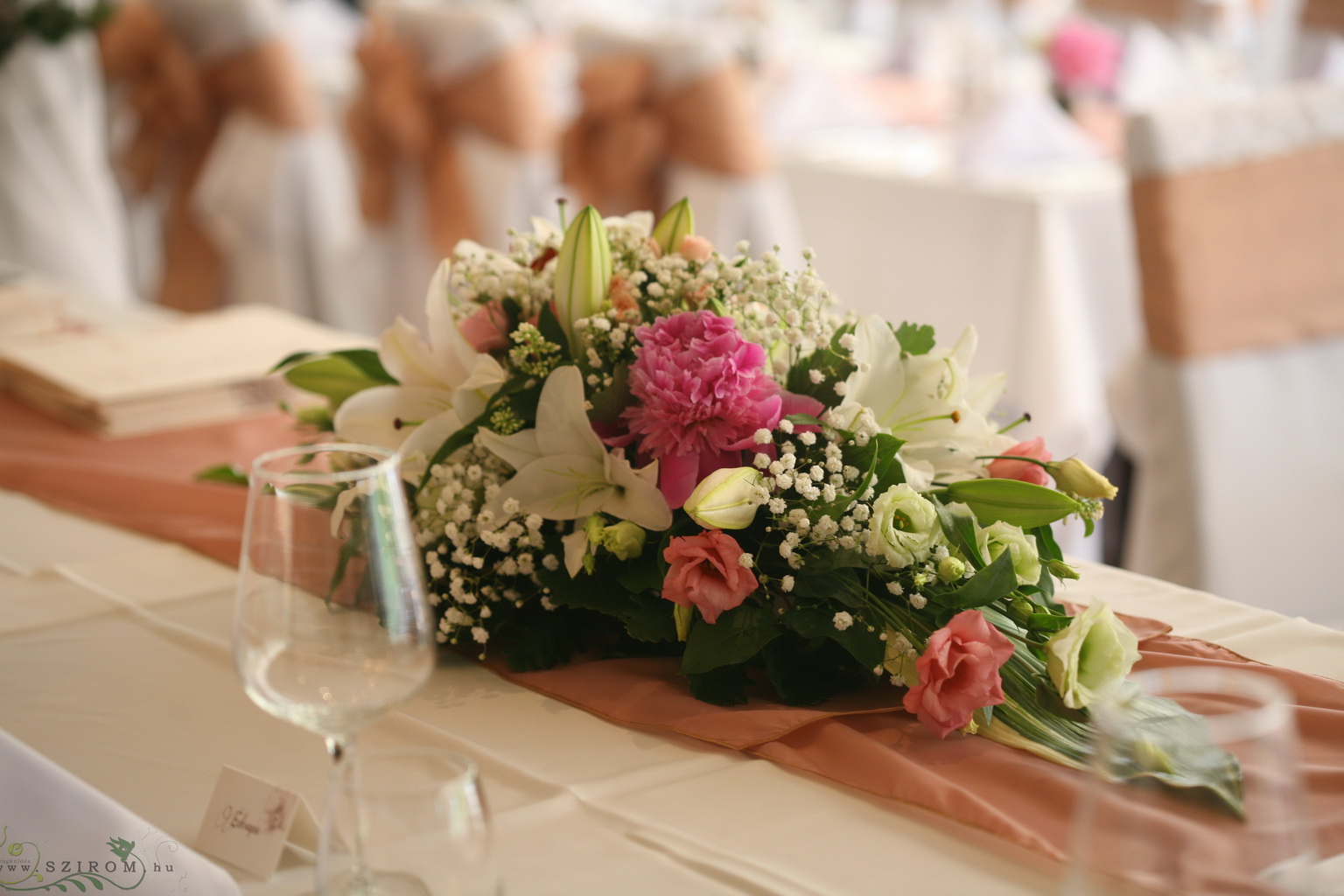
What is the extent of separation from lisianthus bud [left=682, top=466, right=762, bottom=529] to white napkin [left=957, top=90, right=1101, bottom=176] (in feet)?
6.96

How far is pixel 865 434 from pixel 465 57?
2889 millimetres

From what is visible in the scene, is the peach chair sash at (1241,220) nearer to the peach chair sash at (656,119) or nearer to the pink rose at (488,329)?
the pink rose at (488,329)

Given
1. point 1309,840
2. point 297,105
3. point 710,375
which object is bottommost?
point 1309,840

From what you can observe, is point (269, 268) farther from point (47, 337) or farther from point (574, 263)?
point (574, 263)

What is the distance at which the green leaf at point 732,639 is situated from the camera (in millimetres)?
819

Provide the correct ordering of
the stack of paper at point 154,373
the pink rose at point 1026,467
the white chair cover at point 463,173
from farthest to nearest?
the white chair cover at point 463,173
the stack of paper at point 154,373
the pink rose at point 1026,467

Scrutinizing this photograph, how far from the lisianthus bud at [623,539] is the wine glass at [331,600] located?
0.26 metres

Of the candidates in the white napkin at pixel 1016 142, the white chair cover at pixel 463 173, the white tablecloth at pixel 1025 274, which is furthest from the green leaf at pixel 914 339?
the white chair cover at pixel 463 173

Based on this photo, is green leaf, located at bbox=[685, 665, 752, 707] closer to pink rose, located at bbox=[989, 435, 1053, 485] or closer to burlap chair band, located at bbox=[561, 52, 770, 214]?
pink rose, located at bbox=[989, 435, 1053, 485]

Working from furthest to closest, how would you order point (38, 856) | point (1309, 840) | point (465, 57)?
point (465, 57), point (38, 856), point (1309, 840)

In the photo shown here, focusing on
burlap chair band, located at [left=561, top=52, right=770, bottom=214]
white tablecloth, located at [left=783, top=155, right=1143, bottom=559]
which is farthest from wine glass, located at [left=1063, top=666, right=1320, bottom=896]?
burlap chair band, located at [left=561, top=52, right=770, bottom=214]

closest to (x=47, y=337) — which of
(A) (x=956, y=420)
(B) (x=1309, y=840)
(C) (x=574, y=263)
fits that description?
(C) (x=574, y=263)

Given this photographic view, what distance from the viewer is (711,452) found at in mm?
839

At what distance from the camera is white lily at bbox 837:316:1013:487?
2.82 feet
